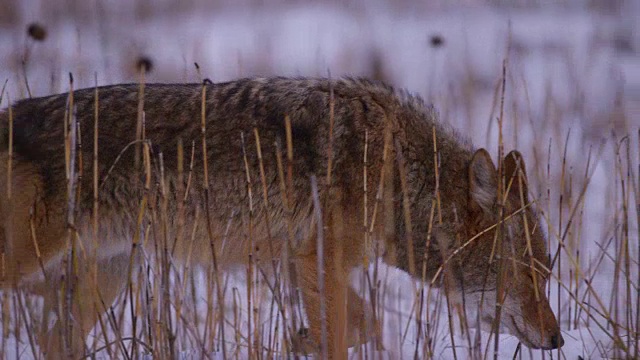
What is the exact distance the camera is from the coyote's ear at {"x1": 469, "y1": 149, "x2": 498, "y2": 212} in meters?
4.18


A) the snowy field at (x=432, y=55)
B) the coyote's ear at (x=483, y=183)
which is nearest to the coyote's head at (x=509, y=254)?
the coyote's ear at (x=483, y=183)

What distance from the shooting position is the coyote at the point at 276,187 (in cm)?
392

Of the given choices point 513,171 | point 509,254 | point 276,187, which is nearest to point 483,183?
point 513,171

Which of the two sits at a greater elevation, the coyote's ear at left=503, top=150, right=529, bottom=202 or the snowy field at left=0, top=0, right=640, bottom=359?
the snowy field at left=0, top=0, right=640, bottom=359

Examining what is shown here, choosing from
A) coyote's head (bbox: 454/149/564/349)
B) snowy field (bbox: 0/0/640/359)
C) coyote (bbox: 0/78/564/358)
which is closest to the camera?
coyote (bbox: 0/78/564/358)

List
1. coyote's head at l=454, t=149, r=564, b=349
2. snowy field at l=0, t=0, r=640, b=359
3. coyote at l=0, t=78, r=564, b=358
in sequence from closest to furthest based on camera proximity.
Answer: coyote at l=0, t=78, r=564, b=358, coyote's head at l=454, t=149, r=564, b=349, snowy field at l=0, t=0, r=640, b=359

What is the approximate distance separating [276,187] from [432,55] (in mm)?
7029

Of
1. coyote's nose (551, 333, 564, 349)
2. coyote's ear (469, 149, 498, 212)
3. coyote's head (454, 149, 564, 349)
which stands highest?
coyote's ear (469, 149, 498, 212)

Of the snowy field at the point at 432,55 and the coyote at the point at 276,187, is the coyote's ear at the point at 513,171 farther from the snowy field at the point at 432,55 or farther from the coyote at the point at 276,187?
the snowy field at the point at 432,55

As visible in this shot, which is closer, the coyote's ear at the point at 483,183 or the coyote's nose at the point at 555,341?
the coyote's nose at the point at 555,341

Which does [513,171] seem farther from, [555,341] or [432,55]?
[432,55]

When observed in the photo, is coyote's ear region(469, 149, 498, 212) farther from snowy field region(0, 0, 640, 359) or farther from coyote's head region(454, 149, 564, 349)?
snowy field region(0, 0, 640, 359)

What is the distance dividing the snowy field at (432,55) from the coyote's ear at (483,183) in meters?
1.37

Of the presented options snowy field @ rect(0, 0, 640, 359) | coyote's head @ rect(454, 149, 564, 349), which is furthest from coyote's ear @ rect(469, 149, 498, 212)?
snowy field @ rect(0, 0, 640, 359)
